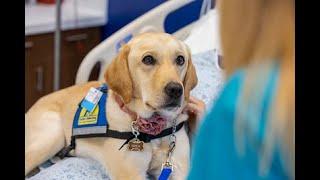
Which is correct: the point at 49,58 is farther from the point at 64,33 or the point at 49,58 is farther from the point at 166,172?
the point at 166,172

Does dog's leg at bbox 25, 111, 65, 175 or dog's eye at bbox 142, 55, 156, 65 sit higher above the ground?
dog's eye at bbox 142, 55, 156, 65

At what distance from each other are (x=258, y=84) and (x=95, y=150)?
95 centimetres

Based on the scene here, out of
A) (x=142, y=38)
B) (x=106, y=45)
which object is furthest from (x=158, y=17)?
(x=142, y=38)

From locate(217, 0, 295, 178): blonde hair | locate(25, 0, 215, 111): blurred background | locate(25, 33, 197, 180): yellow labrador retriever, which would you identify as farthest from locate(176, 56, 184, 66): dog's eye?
locate(25, 0, 215, 111): blurred background

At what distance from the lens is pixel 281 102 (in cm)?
60

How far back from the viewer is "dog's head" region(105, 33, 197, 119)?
139 cm

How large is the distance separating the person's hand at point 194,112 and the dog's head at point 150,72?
81mm

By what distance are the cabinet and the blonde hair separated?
2321mm

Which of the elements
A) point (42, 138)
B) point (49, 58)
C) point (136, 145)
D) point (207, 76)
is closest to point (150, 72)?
point (136, 145)

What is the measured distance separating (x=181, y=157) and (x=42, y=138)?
16.6 inches

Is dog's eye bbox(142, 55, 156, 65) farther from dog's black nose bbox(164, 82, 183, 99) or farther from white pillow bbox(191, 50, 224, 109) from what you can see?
white pillow bbox(191, 50, 224, 109)

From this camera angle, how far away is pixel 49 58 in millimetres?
3121

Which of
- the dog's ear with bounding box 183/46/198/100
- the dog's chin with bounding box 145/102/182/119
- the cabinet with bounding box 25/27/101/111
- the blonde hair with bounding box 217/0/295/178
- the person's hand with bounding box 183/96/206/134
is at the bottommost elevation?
the cabinet with bounding box 25/27/101/111
